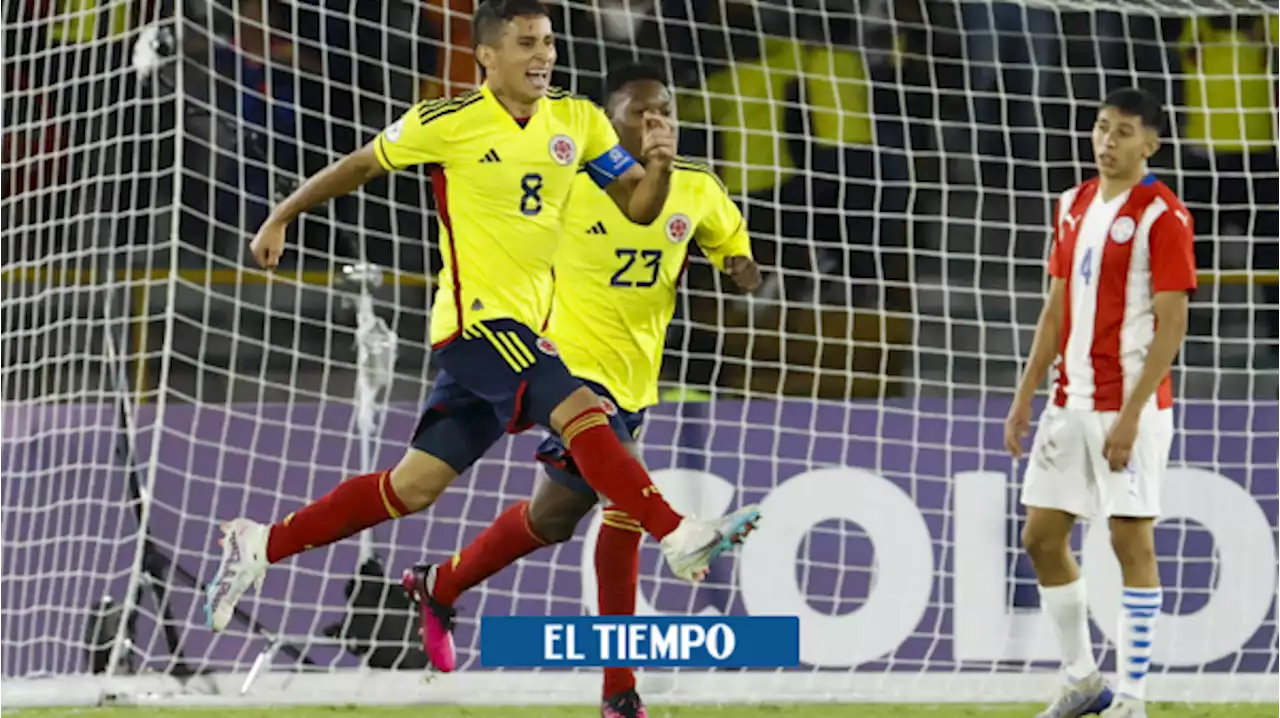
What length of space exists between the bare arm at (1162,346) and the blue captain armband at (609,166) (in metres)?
1.21

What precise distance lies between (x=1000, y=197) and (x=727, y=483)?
2010mm

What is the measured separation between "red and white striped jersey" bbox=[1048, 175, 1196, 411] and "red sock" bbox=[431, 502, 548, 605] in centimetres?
126

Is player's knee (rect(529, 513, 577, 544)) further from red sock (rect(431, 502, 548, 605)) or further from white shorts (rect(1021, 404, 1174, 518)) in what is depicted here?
white shorts (rect(1021, 404, 1174, 518))

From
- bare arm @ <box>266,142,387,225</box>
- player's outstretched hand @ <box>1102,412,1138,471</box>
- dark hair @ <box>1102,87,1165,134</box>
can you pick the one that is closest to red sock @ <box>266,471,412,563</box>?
bare arm @ <box>266,142,387,225</box>

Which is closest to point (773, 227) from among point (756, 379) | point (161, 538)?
point (756, 379)

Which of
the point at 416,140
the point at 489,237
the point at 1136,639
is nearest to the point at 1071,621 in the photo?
the point at 1136,639

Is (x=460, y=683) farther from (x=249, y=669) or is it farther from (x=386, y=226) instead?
(x=386, y=226)

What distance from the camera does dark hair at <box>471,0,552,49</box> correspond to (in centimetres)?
407

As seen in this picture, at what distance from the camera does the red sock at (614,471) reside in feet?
12.0

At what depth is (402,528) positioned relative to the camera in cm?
586

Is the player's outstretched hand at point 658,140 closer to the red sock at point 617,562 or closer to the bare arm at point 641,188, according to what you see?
the bare arm at point 641,188

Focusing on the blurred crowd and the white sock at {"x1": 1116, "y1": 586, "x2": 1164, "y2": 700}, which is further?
the blurred crowd

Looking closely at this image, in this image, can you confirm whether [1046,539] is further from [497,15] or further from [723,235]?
[497,15]

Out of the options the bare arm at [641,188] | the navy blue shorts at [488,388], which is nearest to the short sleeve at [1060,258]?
the bare arm at [641,188]
